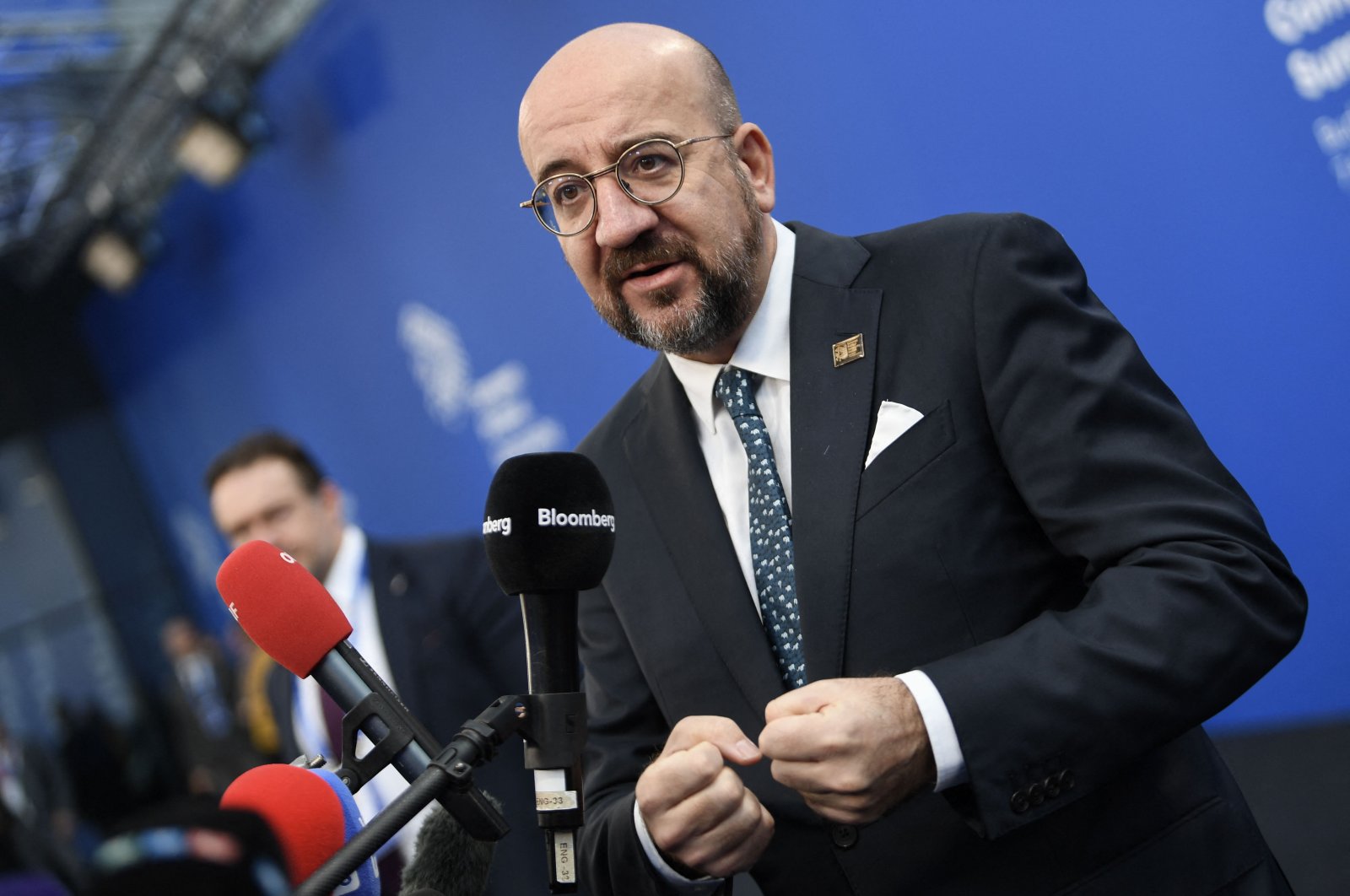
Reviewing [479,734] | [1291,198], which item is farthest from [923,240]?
[1291,198]

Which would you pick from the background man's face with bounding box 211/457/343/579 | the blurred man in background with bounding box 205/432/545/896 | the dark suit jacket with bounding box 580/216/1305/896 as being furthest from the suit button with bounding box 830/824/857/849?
the background man's face with bounding box 211/457/343/579

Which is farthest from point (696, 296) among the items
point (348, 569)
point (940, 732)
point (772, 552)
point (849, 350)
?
point (348, 569)

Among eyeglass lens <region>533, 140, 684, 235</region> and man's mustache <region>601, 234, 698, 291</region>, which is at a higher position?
eyeglass lens <region>533, 140, 684, 235</region>

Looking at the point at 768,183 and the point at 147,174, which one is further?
the point at 147,174

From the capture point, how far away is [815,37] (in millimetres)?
4051

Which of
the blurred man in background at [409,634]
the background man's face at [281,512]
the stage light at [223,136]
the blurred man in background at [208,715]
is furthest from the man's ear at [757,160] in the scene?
the stage light at [223,136]

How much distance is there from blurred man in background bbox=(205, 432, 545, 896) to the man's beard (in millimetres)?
1359

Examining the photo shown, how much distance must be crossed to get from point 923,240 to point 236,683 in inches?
323

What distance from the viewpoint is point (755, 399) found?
5.32 ft

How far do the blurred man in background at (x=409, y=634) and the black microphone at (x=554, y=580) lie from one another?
1477mm

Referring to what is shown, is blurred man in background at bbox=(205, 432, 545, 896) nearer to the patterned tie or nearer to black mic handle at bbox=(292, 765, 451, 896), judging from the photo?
the patterned tie

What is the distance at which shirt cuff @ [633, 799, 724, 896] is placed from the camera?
56.0 inches

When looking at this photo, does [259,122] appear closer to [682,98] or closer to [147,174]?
[147,174]

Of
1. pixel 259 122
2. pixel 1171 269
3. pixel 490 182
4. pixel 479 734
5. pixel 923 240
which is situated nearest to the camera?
pixel 479 734
